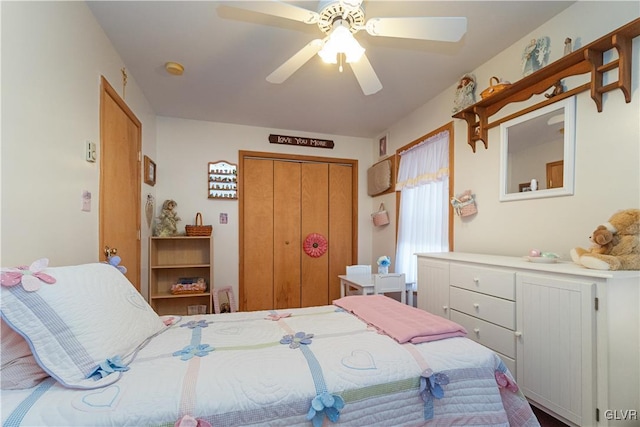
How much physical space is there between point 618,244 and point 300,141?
3218mm

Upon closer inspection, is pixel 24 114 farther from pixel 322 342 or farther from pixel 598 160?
pixel 598 160

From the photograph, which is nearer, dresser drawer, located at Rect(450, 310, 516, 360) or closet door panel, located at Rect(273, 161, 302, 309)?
dresser drawer, located at Rect(450, 310, 516, 360)

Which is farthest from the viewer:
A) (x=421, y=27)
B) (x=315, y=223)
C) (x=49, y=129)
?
(x=315, y=223)

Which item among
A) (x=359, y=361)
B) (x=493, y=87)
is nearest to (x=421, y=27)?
(x=493, y=87)

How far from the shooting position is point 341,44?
1454mm

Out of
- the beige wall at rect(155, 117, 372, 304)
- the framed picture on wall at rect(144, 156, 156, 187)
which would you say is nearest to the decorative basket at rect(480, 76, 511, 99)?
the beige wall at rect(155, 117, 372, 304)

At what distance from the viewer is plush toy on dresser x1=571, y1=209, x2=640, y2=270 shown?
1275 millimetres

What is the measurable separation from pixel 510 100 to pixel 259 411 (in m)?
2.41

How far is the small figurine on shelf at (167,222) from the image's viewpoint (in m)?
3.11

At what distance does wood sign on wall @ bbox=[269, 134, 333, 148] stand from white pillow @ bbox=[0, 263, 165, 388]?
285 cm

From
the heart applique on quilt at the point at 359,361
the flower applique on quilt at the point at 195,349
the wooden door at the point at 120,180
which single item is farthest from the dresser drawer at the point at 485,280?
the wooden door at the point at 120,180

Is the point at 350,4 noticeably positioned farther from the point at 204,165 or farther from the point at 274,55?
the point at 204,165

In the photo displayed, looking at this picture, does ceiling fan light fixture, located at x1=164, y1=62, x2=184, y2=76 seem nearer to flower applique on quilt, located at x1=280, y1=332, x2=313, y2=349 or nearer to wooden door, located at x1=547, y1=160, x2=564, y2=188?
flower applique on quilt, located at x1=280, y1=332, x2=313, y2=349

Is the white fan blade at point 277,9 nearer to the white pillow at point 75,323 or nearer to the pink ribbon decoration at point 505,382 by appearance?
the white pillow at point 75,323
